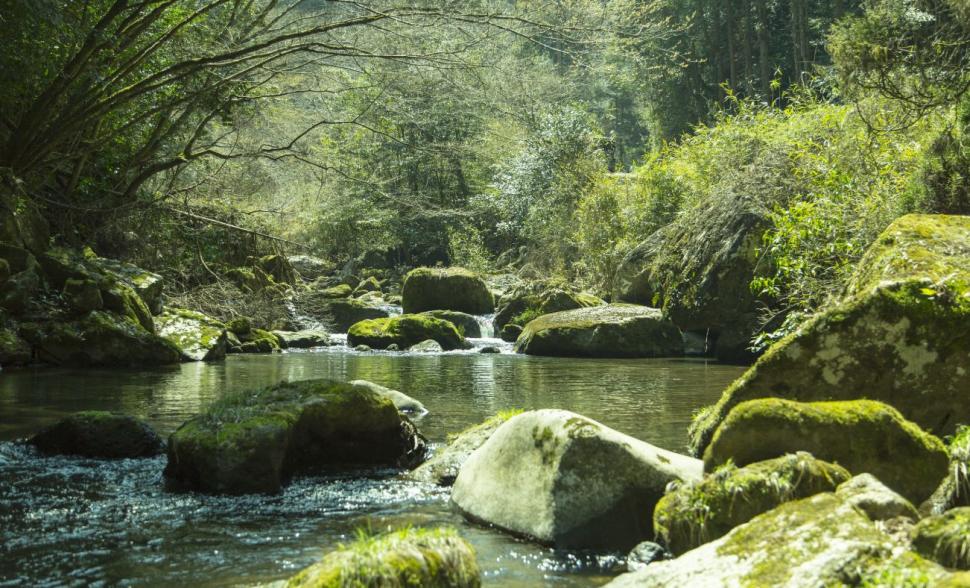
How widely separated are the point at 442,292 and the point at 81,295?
455 inches

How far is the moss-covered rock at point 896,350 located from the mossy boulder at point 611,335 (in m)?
11.8

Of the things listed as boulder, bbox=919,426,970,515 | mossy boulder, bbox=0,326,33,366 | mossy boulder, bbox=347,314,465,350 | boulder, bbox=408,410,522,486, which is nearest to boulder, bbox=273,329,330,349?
mossy boulder, bbox=347,314,465,350

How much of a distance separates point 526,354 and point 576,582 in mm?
14610

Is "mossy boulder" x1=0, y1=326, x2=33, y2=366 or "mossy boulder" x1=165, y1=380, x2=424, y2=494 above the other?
"mossy boulder" x1=0, y1=326, x2=33, y2=366

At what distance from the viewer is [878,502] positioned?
3879 mm

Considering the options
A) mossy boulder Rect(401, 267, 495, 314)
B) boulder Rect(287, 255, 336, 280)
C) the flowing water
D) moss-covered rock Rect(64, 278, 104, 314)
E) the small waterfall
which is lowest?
the flowing water

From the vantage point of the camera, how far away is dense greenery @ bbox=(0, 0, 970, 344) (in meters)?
9.91

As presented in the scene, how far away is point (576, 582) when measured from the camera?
4539 mm

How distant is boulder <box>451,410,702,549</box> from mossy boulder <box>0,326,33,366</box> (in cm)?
1182

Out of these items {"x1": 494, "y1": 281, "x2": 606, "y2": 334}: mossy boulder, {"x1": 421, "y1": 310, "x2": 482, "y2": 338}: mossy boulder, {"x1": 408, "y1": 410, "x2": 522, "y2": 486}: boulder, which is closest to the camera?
{"x1": 408, "y1": 410, "x2": 522, "y2": 486}: boulder

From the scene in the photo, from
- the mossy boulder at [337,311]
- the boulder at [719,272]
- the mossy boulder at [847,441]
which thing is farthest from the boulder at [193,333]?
the mossy boulder at [847,441]

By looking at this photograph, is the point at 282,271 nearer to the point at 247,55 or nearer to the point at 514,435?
the point at 247,55

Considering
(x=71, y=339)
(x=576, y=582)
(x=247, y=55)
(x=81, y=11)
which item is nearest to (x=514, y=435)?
(x=576, y=582)

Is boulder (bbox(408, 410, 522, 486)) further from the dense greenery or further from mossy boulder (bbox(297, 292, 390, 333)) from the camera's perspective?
mossy boulder (bbox(297, 292, 390, 333))
